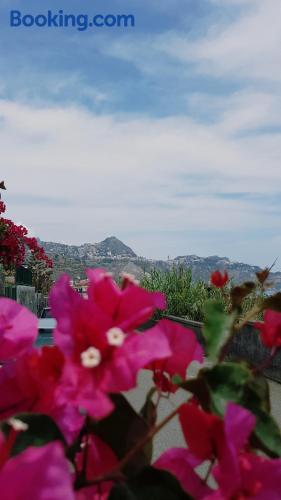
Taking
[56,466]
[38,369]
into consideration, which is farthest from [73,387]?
[56,466]

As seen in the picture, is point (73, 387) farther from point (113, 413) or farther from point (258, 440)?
point (258, 440)

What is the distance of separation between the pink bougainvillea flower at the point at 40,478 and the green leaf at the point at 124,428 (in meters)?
0.19

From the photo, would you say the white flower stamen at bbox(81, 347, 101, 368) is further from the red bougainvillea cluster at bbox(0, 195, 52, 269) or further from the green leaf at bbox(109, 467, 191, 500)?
the red bougainvillea cluster at bbox(0, 195, 52, 269)

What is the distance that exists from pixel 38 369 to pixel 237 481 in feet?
0.69

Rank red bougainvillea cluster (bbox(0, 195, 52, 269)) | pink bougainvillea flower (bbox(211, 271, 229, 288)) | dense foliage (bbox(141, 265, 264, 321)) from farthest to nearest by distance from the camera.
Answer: dense foliage (bbox(141, 265, 264, 321))
red bougainvillea cluster (bbox(0, 195, 52, 269))
pink bougainvillea flower (bbox(211, 271, 229, 288))

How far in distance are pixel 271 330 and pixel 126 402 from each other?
17 cm

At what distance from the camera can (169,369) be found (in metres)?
0.81

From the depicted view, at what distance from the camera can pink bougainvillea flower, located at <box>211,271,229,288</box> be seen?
0.98m

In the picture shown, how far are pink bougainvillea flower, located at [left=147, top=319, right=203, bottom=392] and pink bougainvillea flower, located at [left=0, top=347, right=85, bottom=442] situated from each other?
13 centimetres

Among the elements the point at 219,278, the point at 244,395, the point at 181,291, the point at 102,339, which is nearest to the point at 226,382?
the point at 244,395

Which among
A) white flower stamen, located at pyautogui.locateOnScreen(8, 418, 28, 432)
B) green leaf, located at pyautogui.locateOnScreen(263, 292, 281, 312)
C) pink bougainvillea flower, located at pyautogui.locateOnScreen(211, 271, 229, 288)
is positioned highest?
pink bougainvillea flower, located at pyautogui.locateOnScreen(211, 271, 229, 288)

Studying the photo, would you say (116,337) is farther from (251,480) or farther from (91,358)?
(251,480)

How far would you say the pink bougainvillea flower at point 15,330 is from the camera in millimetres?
737

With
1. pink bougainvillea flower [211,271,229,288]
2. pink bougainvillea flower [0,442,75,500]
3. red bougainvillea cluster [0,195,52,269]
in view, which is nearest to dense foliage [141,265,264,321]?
red bougainvillea cluster [0,195,52,269]
